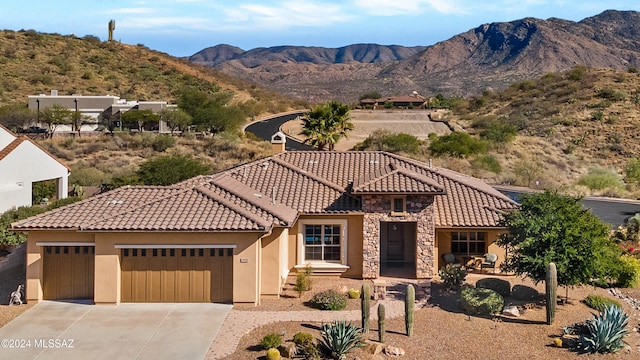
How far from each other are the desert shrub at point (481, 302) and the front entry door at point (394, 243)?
564 cm

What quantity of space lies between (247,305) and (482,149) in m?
41.5

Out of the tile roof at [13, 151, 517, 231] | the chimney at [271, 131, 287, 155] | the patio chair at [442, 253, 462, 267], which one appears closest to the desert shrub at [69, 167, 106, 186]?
the chimney at [271, 131, 287, 155]

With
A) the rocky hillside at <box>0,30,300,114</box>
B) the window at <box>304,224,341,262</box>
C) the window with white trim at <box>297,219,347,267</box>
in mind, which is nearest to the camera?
the window with white trim at <box>297,219,347,267</box>

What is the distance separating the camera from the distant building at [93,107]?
65875mm

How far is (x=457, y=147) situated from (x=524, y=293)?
1426 inches

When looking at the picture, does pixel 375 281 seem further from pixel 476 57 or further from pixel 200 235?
pixel 476 57

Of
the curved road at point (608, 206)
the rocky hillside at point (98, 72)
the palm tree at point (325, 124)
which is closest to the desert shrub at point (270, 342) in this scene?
the curved road at point (608, 206)

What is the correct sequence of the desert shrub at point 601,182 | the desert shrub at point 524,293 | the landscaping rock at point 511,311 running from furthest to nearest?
1. the desert shrub at point 601,182
2. the desert shrub at point 524,293
3. the landscaping rock at point 511,311

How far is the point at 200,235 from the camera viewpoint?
18.6 m

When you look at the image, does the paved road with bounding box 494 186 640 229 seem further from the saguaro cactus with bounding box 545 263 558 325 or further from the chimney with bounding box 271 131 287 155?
the saguaro cactus with bounding box 545 263 558 325

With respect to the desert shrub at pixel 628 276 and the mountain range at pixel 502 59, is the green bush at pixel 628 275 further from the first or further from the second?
the mountain range at pixel 502 59

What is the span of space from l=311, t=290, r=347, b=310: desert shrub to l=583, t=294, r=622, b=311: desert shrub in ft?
24.2

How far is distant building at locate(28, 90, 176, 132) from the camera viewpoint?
216 ft

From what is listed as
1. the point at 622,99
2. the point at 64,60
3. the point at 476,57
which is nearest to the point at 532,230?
the point at 622,99
